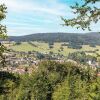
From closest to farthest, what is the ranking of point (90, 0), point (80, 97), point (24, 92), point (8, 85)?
1. point (90, 0)
2. point (80, 97)
3. point (24, 92)
4. point (8, 85)

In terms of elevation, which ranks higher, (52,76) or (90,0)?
(90,0)

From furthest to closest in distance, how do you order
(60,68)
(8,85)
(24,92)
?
(60,68), (8,85), (24,92)

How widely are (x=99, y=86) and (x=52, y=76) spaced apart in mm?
64030

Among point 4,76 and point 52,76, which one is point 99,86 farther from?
point 4,76

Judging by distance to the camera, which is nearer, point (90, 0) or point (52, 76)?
point (90, 0)

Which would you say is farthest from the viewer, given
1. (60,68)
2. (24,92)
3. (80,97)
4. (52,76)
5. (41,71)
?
(60,68)

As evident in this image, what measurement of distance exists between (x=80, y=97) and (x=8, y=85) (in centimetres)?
4003

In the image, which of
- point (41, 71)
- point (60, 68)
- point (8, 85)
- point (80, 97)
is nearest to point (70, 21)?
point (80, 97)

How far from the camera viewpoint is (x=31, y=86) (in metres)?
133

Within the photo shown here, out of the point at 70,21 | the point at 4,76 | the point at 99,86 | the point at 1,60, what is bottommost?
the point at 4,76

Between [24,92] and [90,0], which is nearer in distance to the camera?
[90,0]

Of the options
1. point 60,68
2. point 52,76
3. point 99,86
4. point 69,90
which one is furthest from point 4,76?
point 99,86

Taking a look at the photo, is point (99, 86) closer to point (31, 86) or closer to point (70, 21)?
point (31, 86)

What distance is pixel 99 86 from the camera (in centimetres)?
9644
